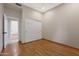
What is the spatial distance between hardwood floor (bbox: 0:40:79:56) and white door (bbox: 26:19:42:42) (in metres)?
0.12

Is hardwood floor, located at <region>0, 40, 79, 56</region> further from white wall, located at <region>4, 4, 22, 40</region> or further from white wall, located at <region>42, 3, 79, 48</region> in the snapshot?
white wall, located at <region>4, 4, 22, 40</region>

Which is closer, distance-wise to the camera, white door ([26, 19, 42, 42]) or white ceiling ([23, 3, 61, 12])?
white ceiling ([23, 3, 61, 12])

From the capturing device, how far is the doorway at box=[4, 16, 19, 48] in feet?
5.98

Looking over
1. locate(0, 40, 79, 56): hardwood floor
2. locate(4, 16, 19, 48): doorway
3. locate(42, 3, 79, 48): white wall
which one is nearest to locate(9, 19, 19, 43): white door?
locate(4, 16, 19, 48): doorway

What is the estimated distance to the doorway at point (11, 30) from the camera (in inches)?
71.8

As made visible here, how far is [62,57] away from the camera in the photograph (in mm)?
1777

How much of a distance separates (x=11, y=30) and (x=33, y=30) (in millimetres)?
488

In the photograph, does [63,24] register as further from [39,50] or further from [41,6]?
[39,50]

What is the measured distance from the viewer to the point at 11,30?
186 cm

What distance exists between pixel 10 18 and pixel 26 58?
896mm

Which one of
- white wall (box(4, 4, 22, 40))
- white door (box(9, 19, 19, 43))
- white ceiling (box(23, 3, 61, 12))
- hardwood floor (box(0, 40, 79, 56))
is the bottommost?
hardwood floor (box(0, 40, 79, 56))

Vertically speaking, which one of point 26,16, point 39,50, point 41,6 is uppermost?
point 41,6

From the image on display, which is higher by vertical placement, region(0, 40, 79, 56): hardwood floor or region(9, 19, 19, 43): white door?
region(9, 19, 19, 43): white door

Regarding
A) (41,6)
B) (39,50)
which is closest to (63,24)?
(41,6)
